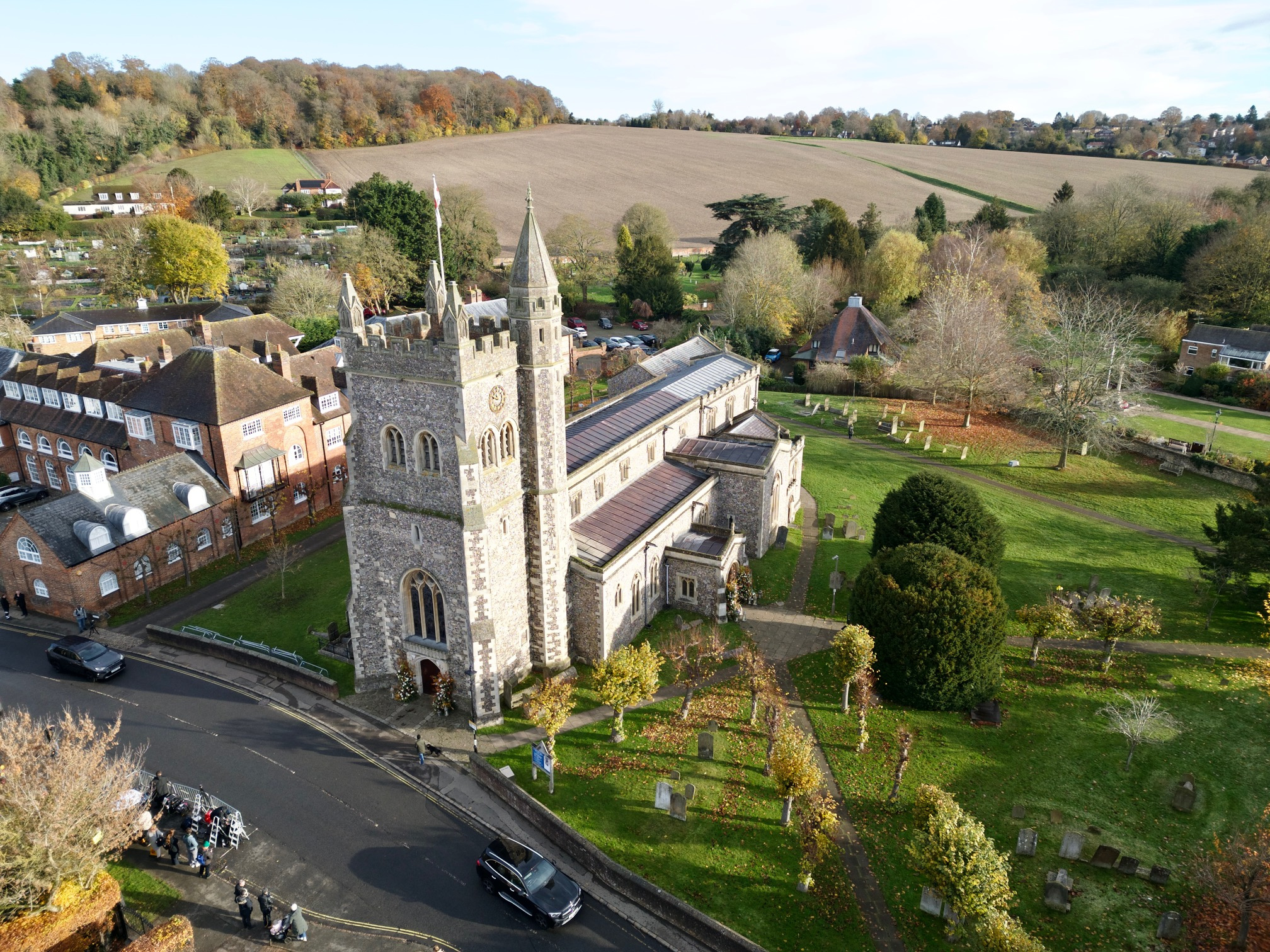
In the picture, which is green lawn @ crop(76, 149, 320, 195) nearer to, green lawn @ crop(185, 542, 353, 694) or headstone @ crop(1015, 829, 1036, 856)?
green lawn @ crop(185, 542, 353, 694)

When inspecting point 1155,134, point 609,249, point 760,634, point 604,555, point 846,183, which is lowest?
point 760,634

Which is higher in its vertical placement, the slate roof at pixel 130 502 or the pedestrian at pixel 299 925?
the slate roof at pixel 130 502

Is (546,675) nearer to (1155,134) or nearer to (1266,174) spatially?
(1266,174)

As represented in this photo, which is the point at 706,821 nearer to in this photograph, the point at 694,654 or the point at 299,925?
the point at 694,654

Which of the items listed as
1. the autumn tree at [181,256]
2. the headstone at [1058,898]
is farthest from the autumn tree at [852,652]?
the autumn tree at [181,256]

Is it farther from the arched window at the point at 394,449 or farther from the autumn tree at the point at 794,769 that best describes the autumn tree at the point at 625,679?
the arched window at the point at 394,449

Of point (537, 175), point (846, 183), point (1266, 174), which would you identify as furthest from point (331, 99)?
point (1266, 174)
